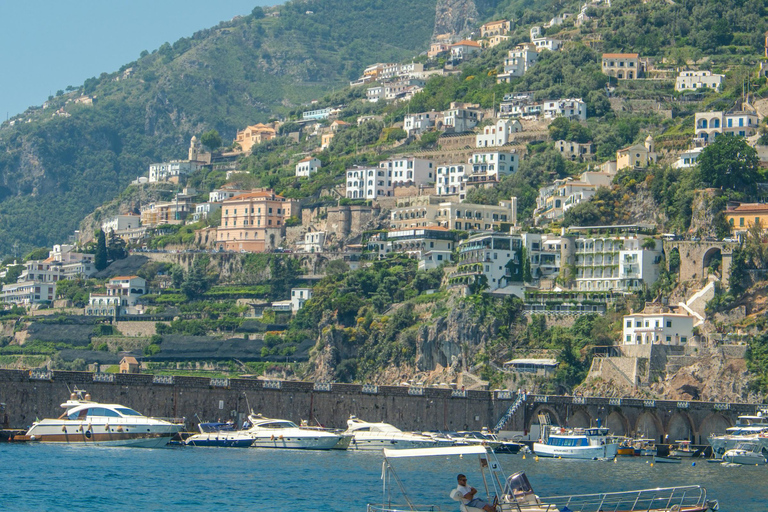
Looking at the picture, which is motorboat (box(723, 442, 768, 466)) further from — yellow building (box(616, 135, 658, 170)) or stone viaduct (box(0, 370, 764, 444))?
yellow building (box(616, 135, 658, 170))

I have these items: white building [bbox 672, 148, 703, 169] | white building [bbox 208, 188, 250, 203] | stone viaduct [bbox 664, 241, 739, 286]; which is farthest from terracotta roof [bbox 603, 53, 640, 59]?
stone viaduct [bbox 664, 241, 739, 286]

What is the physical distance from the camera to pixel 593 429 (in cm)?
8981

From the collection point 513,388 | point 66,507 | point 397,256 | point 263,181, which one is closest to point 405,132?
point 263,181

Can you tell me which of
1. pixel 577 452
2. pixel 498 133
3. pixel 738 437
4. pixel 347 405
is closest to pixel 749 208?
pixel 738 437

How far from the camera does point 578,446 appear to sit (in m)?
88.6

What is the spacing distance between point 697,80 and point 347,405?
85460mm

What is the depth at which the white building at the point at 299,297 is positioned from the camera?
5664 inches

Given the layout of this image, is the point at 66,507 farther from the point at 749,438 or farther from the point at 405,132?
the point at 405,132

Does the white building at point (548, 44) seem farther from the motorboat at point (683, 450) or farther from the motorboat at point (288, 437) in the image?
the motorboat at point (288, 437)

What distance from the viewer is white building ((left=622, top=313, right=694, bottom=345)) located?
368 feet

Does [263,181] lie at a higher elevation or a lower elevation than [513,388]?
higher

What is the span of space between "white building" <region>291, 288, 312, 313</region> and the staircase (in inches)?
1951

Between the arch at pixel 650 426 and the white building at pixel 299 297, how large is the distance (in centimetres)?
5049

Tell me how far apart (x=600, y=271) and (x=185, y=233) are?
6318 centimetres
